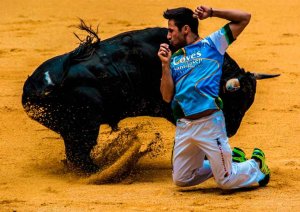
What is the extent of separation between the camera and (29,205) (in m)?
7.38

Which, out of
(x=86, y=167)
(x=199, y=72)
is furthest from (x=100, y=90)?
(x=199, y=72)

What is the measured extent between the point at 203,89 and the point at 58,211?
4.71 ft

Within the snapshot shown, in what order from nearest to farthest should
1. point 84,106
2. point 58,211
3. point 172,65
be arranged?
point 58,211
point 172,65
point 84,106

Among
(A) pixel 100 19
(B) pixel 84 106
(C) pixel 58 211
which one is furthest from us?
(A) pixel 100 19

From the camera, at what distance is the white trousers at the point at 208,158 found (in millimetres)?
7570

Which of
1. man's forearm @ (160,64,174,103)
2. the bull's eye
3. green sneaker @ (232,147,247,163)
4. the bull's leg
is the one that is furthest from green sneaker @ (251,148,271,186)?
the bull's eye

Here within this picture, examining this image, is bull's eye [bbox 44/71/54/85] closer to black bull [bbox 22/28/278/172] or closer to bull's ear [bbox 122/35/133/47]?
black bull [bbox 22/28/278/172]

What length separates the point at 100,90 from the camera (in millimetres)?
8422

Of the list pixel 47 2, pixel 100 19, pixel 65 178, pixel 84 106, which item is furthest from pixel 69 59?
pixel 47 2

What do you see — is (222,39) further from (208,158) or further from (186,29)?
(208,158)

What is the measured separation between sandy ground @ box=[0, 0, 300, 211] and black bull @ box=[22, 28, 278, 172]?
443 mm

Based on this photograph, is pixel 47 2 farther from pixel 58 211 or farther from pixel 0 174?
pixel 58 211

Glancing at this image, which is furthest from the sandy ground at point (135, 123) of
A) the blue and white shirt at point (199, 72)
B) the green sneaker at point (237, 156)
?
the blue and white shirt at point (199, 72)

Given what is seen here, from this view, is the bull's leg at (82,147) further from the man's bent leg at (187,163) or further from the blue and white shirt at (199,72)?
the blue and white shirt at (199,72)
